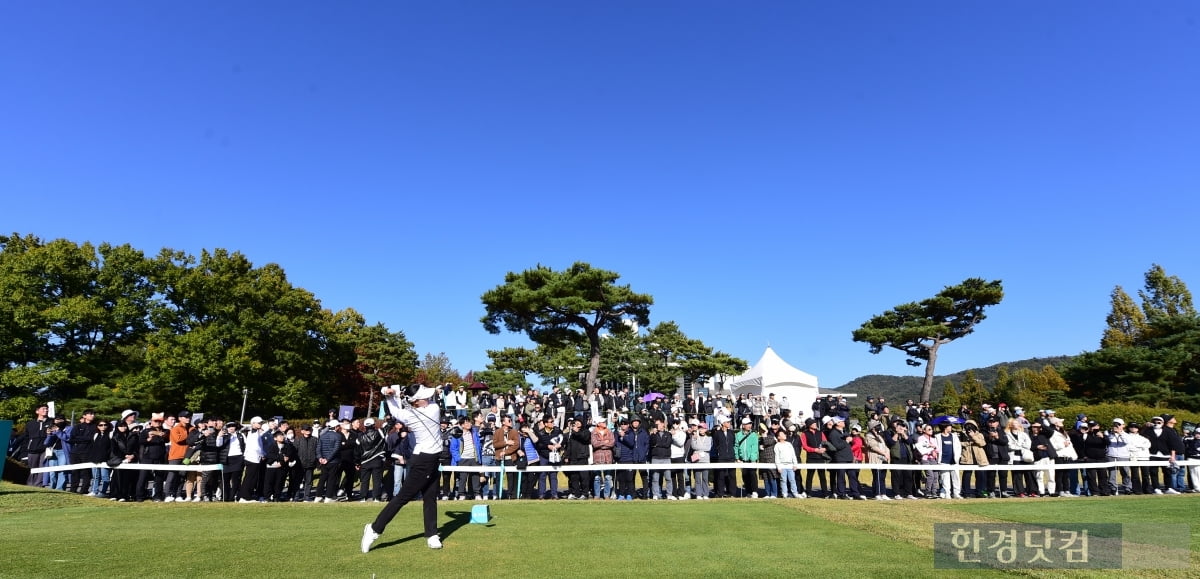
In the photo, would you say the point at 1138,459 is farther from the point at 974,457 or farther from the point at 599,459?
the point at 599,459

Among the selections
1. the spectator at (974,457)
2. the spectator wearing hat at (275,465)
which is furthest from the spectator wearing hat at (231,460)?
the spectator at (974,457)

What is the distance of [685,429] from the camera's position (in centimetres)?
1495

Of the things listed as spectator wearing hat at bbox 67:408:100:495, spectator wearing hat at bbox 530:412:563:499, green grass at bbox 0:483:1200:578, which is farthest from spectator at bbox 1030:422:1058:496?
spectator wearing hat at bbox 67:408:100:495

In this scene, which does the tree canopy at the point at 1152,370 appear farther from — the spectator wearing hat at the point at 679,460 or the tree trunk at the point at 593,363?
the spectator wearing hat at the point at 679,460

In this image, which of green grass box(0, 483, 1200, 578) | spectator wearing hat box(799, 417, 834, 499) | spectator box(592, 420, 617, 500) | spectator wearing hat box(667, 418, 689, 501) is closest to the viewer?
green grass box(0, 483, 1200, 578)

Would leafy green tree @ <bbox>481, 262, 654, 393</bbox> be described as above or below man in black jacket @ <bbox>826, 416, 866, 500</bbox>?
above

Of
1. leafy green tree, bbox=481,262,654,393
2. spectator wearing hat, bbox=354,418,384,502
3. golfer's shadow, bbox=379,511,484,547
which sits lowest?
golfer's shadow, bbox=379,511,484,547

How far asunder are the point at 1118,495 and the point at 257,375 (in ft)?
137

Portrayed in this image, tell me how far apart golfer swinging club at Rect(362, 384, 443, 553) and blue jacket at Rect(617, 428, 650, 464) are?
23.9 ft

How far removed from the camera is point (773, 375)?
39594mm

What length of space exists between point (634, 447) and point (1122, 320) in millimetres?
64725

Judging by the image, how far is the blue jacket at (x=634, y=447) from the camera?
13914 mm

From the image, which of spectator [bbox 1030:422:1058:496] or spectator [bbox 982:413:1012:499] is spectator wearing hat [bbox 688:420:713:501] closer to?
spectator [bbox 982:413:1012:499]

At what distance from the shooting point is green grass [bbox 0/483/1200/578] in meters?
6.08
